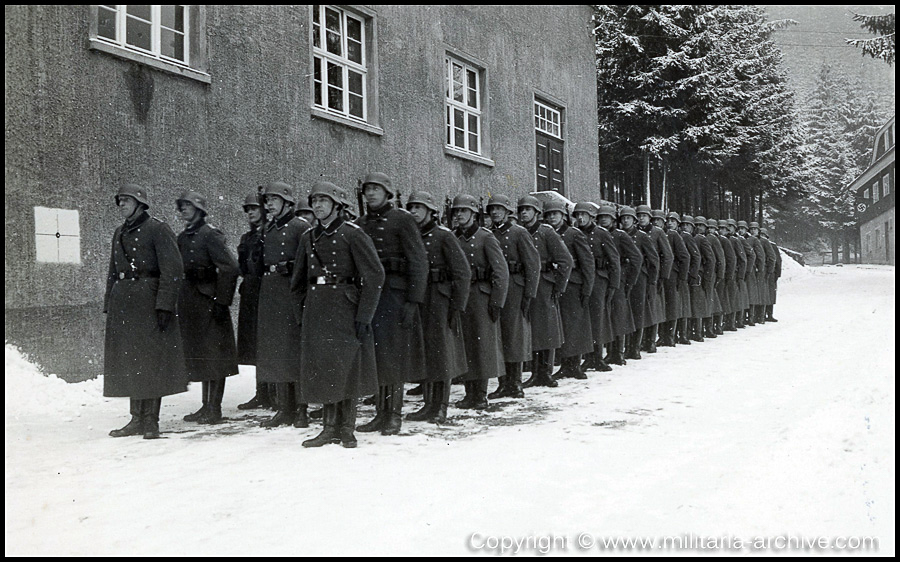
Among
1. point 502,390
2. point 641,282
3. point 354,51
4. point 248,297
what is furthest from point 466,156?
point 248,297

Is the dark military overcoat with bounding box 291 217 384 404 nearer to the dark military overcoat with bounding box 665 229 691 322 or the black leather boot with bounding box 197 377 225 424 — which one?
the black leather boot with bounding box 197 377 225 424

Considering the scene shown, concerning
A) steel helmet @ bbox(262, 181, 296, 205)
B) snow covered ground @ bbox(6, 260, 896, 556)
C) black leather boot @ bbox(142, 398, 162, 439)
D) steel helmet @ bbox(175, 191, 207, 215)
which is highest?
steel helmet @ bbox(262, 181, 296, 205)

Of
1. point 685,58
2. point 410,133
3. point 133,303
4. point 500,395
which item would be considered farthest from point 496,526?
point 685,58

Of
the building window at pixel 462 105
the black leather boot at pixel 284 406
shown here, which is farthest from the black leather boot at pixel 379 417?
the building window at pixel 462 105

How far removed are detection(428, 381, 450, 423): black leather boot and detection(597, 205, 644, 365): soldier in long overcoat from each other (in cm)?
428

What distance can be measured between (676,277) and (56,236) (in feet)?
29.4

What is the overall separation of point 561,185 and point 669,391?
1217 centimetres

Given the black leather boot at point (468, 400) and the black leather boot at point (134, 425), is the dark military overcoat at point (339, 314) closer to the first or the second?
the black leather boot at point (134, 425)

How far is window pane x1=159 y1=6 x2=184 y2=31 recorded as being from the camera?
31.0ft

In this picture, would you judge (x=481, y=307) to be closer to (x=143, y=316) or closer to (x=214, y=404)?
(x=214, y=404)

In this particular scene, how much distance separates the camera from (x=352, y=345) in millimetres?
5680

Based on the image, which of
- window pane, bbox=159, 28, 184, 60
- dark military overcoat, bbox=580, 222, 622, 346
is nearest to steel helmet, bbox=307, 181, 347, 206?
window pane, bbox=159, 28, 184, 60

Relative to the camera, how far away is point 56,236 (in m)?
8.02

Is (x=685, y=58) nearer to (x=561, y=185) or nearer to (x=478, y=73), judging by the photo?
(x=561, y=185)
